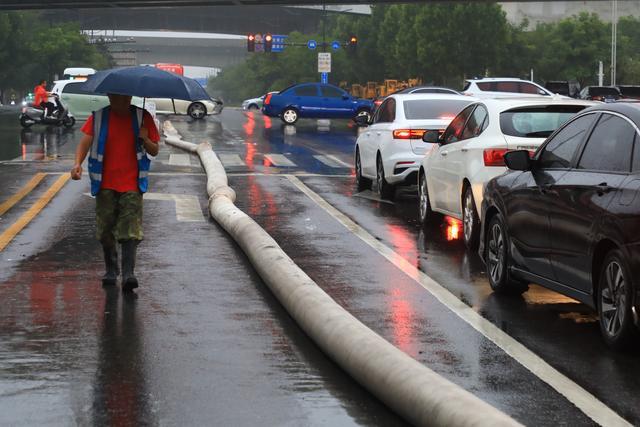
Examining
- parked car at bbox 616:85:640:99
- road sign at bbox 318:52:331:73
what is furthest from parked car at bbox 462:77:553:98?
road sign at bbox 318:52:331:73

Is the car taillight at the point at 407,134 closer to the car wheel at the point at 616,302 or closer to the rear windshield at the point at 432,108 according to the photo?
the rear windshield at the point at 432,108

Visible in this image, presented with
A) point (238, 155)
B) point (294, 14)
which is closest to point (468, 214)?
point (238, 155)

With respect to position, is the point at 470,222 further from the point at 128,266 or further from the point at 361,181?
the point at 361,181

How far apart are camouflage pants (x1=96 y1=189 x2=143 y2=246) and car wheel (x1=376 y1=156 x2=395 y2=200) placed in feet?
28.6

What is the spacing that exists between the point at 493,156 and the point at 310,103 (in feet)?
135

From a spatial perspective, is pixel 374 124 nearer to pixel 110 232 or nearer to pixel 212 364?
pixel 110 232

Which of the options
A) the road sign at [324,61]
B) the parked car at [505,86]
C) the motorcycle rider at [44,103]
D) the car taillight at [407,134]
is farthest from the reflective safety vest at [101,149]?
the road sign at [324,61]

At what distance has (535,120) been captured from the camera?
13.9 metres

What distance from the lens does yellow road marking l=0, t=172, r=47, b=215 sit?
17891 mm

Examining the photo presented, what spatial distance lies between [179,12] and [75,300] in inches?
5847

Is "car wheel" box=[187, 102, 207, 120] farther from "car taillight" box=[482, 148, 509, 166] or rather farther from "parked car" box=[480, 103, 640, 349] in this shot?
"parked car" box=[480, 103, 640, 349]

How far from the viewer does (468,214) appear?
14.0 m

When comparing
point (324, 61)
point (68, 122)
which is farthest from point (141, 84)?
point (324, 61)

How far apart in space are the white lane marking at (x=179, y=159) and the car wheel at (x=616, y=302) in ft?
61.2
